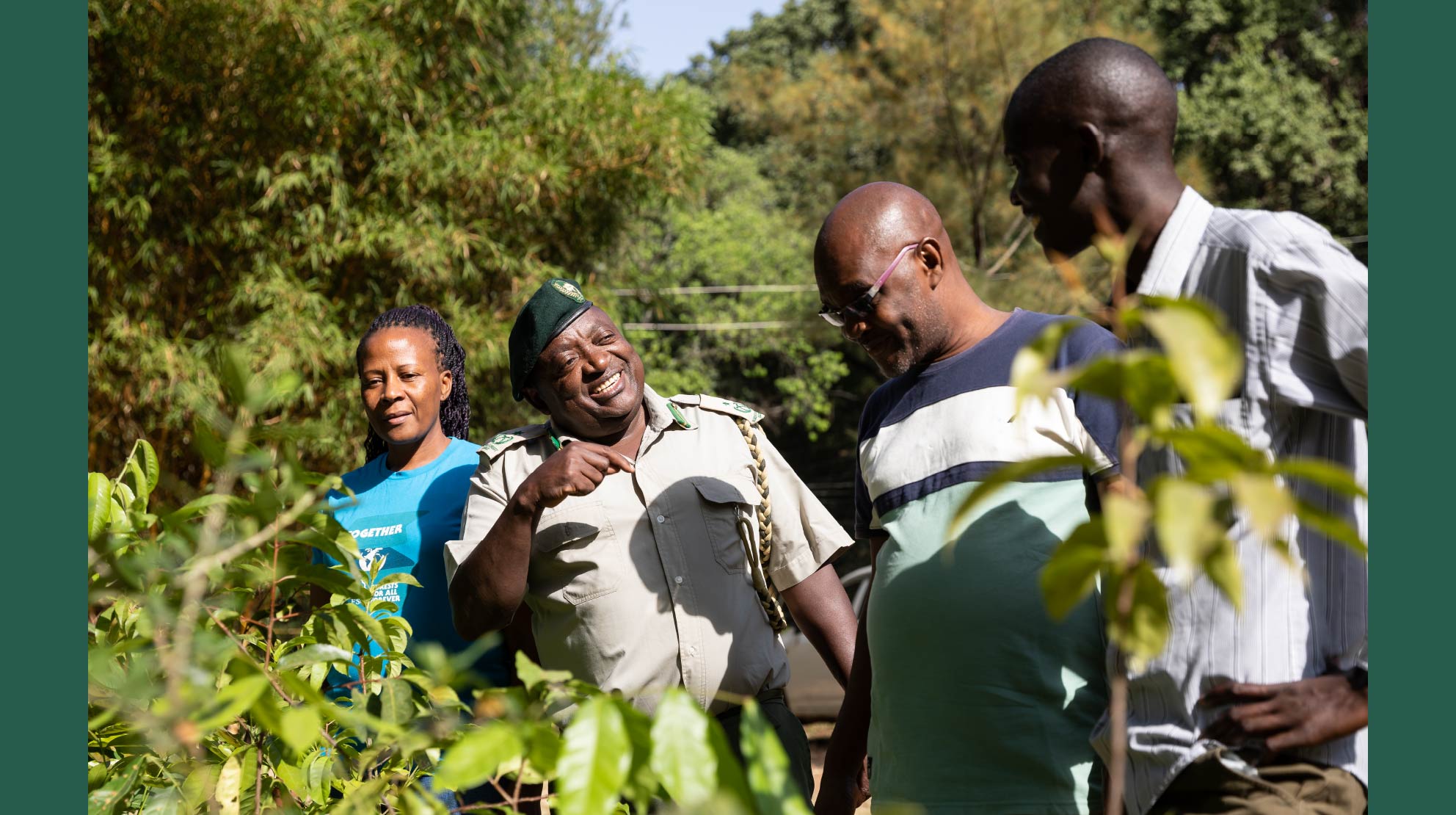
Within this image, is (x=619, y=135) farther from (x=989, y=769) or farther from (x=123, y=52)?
(x=989, y=769)

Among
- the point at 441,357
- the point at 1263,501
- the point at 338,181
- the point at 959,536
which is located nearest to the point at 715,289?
the point at 338,181

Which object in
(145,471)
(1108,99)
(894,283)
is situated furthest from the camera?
(894,283)

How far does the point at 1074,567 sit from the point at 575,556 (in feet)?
5.67

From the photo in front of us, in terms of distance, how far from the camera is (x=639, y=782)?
3.10ft

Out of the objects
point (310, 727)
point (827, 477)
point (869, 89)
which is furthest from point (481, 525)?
point (827, 477)

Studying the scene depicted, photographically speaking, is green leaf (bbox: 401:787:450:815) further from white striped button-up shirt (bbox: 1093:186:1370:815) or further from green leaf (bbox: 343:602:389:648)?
white striped button-up shirt (bbox: 1093:186:1370:815)

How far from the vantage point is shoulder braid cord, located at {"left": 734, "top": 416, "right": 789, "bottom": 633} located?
2.55 m

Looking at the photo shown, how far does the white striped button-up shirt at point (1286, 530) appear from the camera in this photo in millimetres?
1324

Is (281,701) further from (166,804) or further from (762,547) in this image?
(762,547)

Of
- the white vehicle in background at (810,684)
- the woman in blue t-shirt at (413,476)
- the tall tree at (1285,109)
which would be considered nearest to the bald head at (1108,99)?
the woman in blue t-shirt at (413,476)

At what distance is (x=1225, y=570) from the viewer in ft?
2.39

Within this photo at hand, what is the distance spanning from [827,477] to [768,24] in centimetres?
966

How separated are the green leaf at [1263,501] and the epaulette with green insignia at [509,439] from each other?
1979 millimetres

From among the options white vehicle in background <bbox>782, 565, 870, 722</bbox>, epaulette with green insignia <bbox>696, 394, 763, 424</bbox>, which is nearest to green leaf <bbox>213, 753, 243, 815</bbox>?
epaulette with green insignia <bbox>696, 394, 763, 424</bbox>
